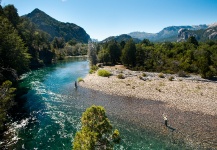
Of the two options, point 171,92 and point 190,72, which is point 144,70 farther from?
point 171,92

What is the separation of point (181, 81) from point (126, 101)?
2568 cm

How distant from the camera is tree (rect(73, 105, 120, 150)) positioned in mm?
14928

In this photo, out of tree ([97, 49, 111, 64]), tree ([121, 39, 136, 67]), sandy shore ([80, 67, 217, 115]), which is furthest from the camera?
tree ([97, 49, 111, 64])

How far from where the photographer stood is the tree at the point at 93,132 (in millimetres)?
14928

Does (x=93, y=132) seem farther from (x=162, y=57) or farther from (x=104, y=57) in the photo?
(x=104, y=57)

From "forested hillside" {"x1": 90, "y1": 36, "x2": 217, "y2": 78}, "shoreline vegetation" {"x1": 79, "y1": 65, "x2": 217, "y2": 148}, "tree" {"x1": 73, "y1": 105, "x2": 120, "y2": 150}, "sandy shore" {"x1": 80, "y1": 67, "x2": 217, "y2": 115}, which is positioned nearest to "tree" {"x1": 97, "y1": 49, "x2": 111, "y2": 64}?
"forested hillside" {"x1": 90, "y1": 36, "x2": 217, "y2": 78}

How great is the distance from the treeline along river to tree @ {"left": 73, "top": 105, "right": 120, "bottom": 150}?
10776mm

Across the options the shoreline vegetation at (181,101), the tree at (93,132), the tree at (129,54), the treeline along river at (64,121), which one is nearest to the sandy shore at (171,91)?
the shoreline vegetation at (181,101)

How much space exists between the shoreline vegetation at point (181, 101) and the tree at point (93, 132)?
1635 centimetres

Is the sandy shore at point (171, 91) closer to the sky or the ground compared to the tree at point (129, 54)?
closer to the ground

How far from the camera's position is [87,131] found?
1548 cm

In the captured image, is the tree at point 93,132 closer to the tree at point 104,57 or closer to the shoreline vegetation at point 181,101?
the shoreline vegetation at point 181,101

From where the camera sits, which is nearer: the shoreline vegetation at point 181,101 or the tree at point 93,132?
the tree at point 93,132

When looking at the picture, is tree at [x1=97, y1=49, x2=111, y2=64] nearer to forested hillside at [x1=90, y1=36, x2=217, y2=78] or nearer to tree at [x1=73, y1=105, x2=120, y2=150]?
forested hillside at [x1=90, y1=36, x2=217, y2=78]
